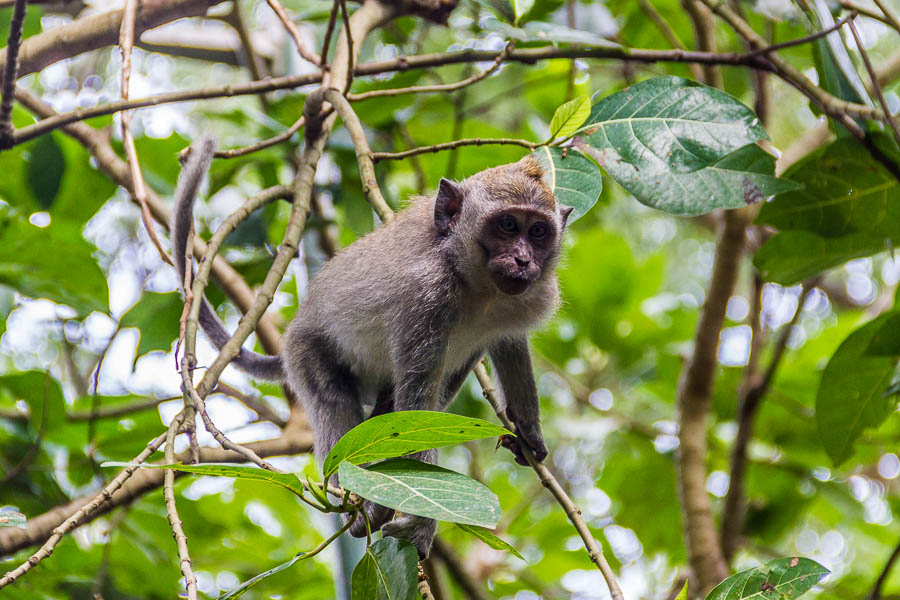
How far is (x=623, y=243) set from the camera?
641 cm

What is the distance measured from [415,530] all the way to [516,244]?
1.29 metres

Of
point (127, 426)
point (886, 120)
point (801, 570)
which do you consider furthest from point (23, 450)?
point (886, 120)

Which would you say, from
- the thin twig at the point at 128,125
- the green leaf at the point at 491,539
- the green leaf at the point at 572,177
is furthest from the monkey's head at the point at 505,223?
the green leaf at the point at 491,539

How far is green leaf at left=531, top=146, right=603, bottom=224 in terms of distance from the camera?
3.00 metres

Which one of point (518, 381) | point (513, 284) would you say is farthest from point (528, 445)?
point (513, 284)

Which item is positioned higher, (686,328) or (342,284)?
(342,284)

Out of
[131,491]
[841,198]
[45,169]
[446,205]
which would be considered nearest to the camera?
[841,198]

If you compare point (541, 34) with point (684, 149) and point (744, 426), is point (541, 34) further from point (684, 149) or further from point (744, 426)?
point (744, 426)

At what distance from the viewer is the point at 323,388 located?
3.94 metres

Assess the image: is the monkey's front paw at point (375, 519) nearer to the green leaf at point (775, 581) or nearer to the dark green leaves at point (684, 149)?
the green leaf at point (775, 581)

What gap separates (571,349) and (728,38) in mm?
2736

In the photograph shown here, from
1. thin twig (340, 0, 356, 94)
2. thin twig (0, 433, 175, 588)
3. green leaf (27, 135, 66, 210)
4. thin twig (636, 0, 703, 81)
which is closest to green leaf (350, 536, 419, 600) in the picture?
thin twig (0, 433, 175, 588)

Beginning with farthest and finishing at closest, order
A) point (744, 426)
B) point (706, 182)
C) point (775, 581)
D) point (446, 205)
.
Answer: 1. point (744, 426)
2. point (446, 205)
3. point (706, 182)
4. point (775, 581)

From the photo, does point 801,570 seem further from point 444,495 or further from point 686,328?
point 686,328
